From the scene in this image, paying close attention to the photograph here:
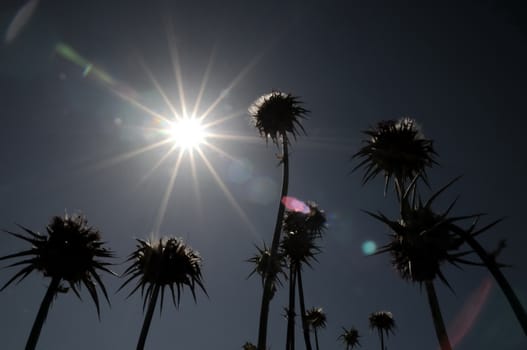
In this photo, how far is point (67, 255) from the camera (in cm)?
2042

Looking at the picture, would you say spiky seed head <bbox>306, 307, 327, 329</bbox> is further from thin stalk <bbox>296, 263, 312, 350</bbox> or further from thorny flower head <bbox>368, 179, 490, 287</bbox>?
thorny flower head <bbox>368, 179, 490, 287</bbox>

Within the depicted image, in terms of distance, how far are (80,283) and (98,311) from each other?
220 centimetres

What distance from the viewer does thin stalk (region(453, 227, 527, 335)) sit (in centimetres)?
794

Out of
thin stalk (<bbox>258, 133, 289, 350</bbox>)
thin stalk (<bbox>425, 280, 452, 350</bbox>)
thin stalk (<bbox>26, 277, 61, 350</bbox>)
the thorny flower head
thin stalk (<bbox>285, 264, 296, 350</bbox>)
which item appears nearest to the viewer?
the thorny flower head

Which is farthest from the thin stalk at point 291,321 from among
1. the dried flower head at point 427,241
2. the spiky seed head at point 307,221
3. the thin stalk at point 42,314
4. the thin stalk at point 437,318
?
the dried flower head at point 427,241

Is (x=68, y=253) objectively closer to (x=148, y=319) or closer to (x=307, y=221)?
(x=148, y=319)

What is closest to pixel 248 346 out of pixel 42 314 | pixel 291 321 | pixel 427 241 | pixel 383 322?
pixel 291 321

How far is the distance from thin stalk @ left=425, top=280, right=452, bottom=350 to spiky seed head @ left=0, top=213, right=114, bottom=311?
57.4 feet

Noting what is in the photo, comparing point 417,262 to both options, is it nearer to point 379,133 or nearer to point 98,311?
point 379,133

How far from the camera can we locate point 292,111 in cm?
2716

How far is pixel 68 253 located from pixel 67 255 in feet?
0.40

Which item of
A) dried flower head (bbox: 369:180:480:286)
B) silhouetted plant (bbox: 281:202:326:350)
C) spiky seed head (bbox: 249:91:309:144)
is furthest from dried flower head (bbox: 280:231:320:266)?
dried flower head (bbox: 369:180:480:286)

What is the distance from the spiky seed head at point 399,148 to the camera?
756 inches

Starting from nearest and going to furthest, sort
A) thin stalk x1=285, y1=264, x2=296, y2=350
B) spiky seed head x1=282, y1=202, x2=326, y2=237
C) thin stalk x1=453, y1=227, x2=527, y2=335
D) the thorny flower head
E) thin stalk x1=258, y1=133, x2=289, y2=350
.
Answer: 1. thin stalk x1=453, y1=227, x2=527, y2=335
2. the thorny flower head
3. thin stalk x1=258, y1=133, x2=289, y2=350
4. thin stalk x1=285, y1=264, x2=296, y2=350
5. spiky seed head x1=282, y1=202, x2=326, y2=237
